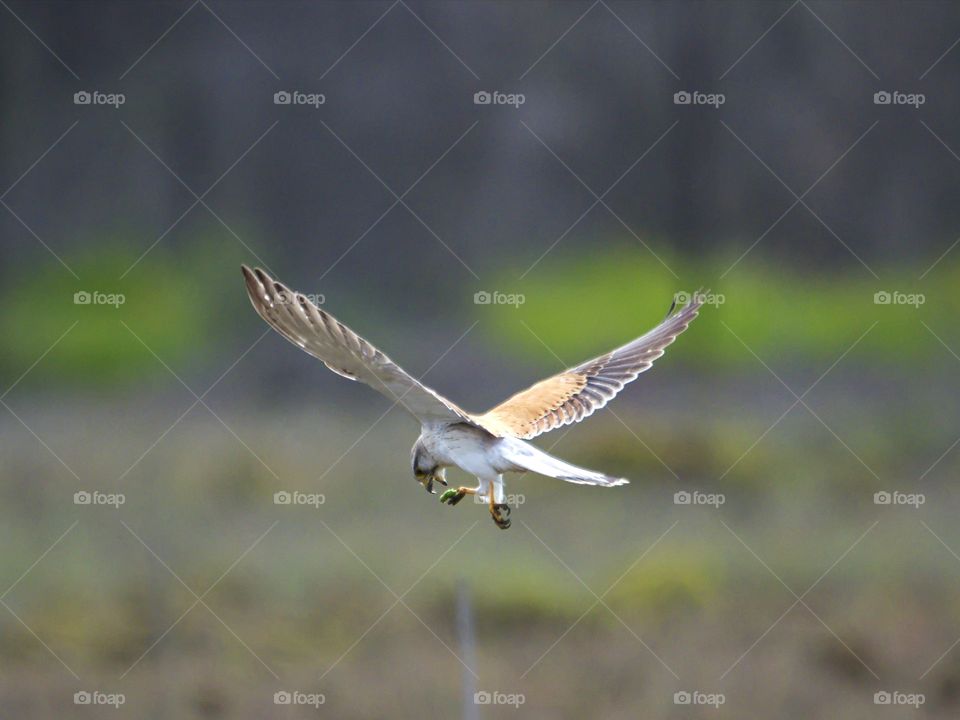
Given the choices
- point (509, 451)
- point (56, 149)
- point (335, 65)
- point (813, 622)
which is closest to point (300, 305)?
point (509, 451)

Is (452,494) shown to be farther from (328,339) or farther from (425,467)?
(328,339)

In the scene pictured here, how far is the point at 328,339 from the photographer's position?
227 centimetres

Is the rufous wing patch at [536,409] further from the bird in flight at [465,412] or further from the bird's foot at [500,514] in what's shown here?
the bird's foot at [500,514]

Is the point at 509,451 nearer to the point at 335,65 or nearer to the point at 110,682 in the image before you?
the point at 335,65

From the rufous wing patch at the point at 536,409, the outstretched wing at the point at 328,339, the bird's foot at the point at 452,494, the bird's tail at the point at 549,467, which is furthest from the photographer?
the rufous wing patch at the point at 536,409

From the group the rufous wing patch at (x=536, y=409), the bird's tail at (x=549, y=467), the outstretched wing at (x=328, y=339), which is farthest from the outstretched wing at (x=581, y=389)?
the outstretched wing at (x=328, y=339)

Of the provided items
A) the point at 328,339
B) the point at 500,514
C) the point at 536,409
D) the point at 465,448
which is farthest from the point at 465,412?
the point at 328,339

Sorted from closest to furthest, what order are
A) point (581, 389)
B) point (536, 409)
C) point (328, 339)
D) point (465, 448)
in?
point (328, 339)
point (465, 448)
point (536, 409)
point (581, 389)

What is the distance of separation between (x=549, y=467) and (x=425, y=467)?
29 cm

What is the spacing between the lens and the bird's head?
8.57 ft

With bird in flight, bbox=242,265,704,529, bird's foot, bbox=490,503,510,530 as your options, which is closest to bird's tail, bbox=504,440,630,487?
bird in flight, bbox=242,265,704,529

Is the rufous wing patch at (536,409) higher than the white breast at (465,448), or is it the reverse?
the rufous wing patch at (536,409)

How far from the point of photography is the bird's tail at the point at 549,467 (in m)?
2.38

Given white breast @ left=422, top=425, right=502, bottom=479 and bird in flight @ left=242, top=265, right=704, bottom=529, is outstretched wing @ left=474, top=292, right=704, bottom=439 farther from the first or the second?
white breast @ left=422, top=425, right=502, bottom=479
